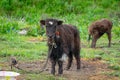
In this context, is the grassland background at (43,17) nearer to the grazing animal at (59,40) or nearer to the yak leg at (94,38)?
the yak leg at (94,38)

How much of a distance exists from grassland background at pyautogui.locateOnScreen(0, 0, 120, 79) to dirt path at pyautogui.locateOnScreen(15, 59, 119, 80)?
373 mm

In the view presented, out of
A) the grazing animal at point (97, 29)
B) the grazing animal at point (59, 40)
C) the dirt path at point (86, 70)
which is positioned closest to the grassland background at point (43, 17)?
the dirt path at point (86, 70)

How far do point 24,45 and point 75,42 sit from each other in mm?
4042

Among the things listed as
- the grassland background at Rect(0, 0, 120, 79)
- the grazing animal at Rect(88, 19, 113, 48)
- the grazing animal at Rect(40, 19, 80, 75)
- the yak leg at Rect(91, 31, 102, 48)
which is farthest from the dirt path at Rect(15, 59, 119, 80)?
the grazing animal at Rect(88, 19, 113, 48)

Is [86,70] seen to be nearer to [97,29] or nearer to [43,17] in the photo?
[97,29]

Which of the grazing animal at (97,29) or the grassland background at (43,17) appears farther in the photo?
the grazing animal at (97,29)

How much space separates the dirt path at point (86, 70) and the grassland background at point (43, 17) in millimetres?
373

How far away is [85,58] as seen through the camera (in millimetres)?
14125

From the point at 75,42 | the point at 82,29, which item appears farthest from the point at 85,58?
the point at 82,29

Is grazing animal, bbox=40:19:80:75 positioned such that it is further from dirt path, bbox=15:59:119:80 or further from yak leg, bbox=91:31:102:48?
yak leg, bbox=91:31:102:48

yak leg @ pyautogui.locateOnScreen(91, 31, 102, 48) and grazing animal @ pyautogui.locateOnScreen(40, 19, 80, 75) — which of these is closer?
grazing animal @ pyautogui.locateOnScreen(40, 19, 80, 75)

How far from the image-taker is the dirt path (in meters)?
11.3

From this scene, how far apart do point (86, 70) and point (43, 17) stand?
13.9m

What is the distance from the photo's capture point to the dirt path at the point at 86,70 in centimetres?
1133
